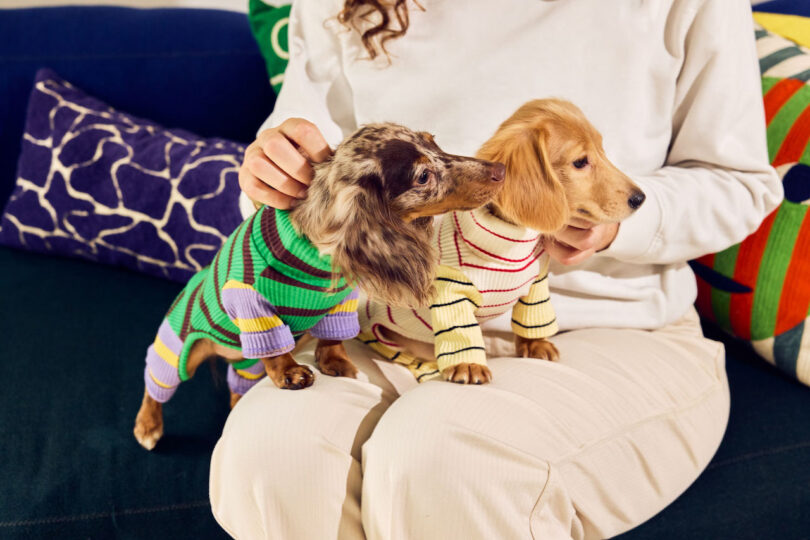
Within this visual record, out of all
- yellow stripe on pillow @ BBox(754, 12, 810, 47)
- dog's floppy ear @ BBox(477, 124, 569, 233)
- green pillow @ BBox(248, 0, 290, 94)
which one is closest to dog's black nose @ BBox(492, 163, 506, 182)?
dog's floppy ear @ BBox(477, 124, 569, 233)

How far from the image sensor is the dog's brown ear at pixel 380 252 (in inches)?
31.9

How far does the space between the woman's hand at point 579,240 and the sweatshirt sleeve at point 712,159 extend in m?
0.03

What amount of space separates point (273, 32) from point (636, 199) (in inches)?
45.0

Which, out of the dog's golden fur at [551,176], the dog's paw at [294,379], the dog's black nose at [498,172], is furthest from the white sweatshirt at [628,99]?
the dog's paw at [294,379]

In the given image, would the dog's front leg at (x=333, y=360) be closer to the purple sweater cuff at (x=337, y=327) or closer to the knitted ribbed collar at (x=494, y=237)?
the purple sweater cuff at (x=337, y=327)

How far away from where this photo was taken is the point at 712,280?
130 centimetres

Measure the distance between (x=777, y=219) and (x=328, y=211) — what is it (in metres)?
0.87

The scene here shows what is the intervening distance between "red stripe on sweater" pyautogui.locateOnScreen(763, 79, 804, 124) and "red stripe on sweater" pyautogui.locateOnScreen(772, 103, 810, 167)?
0.18ft

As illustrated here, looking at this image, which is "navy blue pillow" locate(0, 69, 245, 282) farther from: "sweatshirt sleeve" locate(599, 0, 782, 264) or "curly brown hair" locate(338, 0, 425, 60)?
"sweatshirt sleeve" locate(599, 0, 782, 264)

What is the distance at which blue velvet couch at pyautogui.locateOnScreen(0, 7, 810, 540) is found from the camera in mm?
1033

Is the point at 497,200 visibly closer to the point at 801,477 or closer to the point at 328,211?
the point at 328,211

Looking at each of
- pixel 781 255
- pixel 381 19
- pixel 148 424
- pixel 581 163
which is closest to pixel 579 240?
pixel 581 163

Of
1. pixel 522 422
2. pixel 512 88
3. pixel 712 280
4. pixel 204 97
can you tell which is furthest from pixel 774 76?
pixel 204 97

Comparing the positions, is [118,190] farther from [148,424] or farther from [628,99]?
[628,99]
